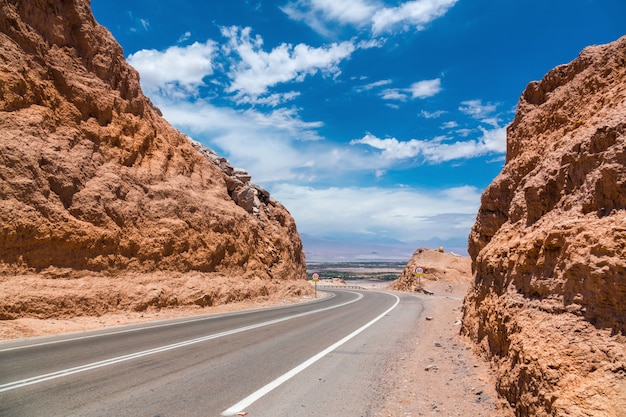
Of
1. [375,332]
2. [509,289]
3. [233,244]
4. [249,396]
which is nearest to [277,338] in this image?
[375,332]

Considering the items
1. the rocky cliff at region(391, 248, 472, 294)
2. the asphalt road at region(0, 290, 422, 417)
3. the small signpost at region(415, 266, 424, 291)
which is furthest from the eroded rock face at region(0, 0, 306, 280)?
the rocky cliff at region(391, 248, 472, 294)

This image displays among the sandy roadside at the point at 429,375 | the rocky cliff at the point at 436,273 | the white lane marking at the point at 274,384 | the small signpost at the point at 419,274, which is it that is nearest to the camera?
the white lane marking at the point at 274,384

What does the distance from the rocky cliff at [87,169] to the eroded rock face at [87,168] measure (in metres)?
0.05

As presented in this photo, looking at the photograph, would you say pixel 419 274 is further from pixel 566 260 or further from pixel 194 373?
pixel 566 260

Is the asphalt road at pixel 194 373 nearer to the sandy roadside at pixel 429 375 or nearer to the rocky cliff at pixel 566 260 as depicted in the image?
the sandy roadside at pixel 429 375

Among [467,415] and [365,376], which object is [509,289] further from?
[365,376]

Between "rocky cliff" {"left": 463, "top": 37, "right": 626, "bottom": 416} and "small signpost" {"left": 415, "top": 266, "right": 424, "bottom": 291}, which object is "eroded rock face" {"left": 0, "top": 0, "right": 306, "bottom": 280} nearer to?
"rocky cliff" {"left": 463, "top": 37, "right": 626, "bottom": 416}

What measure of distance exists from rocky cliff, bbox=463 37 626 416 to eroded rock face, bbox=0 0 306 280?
15.7 meters

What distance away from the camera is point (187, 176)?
2630 centimetres

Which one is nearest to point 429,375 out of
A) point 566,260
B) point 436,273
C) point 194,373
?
point 566,260

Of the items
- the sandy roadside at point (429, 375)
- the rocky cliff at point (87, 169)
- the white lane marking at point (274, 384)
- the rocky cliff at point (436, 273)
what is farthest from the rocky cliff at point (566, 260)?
the rocky cliff at point (436, 273)

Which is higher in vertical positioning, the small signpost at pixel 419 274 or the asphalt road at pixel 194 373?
the small signpost at pixel 419 274

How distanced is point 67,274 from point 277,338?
9895 millimetres

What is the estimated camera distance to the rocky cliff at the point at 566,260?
3.96m
